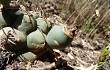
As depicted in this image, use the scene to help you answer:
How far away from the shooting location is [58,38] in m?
2.86

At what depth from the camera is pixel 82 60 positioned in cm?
374

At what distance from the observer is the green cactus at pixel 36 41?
9.64 feet

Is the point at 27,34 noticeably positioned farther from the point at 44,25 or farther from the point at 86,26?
the point at 86,26

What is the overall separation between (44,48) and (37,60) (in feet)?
0.63

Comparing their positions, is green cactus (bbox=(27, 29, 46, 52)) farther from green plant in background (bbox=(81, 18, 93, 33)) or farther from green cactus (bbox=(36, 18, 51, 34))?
green plant in background (bbox=(81, 18, 93, 33))

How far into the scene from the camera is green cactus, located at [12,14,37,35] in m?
2.97

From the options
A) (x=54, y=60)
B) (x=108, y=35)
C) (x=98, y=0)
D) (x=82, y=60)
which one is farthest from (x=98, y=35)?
(x=54, y=60)

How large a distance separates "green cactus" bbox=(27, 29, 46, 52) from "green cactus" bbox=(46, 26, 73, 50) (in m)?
0.05

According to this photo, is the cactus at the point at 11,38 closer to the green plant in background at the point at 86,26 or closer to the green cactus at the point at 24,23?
the green cactus at the point at 24,23

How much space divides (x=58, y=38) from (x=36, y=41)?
21cm

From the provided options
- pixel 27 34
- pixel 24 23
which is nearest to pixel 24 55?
pixel 27 34

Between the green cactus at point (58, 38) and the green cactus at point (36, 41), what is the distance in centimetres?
5

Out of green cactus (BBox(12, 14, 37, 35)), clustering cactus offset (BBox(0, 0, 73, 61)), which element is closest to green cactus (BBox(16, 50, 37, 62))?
clustering cactus offset (BBox(0, 0, 73, 61))

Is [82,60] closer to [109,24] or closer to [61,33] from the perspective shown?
[61,33]
